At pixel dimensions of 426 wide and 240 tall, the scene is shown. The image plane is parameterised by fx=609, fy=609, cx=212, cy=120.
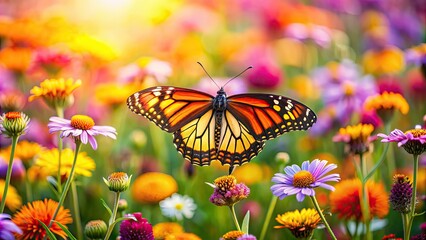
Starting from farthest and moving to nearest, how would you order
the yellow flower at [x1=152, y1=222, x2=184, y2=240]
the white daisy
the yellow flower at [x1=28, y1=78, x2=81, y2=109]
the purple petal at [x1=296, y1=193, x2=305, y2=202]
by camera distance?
the white daisy
the yellow flower at [x1=28, y1=78, x2=81, y2=109]
the yellow flower at [x1=152, y1=222, x2=184, y2=240]
the purple petal at [x1=296, y1=193, x2=305, y2=202]

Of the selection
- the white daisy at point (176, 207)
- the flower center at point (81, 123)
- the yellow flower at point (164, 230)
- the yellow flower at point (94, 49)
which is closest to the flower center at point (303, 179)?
the yellow flower at point (164, 230)

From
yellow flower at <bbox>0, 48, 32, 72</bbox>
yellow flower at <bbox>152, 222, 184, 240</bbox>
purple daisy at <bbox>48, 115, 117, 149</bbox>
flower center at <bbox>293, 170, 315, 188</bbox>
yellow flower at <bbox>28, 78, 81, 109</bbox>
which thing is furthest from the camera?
yellow flower at <bbox>0, 48, 32, 72</bbox>

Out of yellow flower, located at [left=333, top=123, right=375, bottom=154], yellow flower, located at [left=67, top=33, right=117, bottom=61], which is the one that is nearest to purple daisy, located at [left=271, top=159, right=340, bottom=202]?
yellow flower, located at [left=333, top=123, right=375, bottom=154]

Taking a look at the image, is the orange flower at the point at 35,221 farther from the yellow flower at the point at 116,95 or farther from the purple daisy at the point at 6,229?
the yellow flower at the point at 116,95

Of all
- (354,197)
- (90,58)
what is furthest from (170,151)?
(354,197)

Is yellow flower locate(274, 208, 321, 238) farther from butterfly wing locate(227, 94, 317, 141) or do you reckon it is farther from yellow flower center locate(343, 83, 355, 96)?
yellow flower center locate(343, 83, 355, 96)

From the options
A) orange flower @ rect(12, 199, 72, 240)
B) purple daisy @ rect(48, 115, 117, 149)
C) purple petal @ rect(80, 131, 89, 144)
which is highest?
purple daisy @ rect(48, 115, 117, 149)

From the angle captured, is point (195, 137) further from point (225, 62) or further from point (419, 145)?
point (225, 62)

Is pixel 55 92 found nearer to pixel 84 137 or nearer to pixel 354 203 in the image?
pixel 84 137
